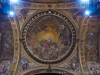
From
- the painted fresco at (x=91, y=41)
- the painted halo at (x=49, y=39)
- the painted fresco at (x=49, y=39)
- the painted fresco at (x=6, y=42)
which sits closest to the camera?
the painted fresco at (x=6, y=42)

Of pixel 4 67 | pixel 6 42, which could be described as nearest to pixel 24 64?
pixel 4 67

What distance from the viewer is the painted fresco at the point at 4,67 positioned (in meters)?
15.8

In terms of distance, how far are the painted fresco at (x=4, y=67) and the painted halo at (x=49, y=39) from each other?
3.03 metres

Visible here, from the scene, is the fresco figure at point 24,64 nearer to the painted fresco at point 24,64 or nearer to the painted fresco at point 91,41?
the painted fresco at point 24,64

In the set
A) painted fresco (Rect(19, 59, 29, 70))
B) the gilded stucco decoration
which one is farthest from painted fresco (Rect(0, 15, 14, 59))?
painted fresco (Rect(19, 59, 29, 70))

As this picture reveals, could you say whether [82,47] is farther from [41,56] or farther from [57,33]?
[41,56]

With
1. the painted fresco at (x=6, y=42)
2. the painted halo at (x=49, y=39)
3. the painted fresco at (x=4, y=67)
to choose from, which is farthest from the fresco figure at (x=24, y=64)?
the painted fresco at (x=4, y=67)

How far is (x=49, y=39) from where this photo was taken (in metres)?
17.4

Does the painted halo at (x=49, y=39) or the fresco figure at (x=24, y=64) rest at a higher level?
the painted halo at (x=49, y=39)

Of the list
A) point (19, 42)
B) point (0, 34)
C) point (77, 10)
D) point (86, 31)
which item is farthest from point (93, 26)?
point (0, 34)

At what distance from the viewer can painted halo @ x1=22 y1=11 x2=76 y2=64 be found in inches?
650

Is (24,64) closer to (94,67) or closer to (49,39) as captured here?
(49,39)

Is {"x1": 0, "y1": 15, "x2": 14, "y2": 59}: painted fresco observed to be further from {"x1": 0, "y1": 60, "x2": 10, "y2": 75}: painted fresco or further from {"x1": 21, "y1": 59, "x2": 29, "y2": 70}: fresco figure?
{"x1": 21, "y1": 59, "x2": 29, "y2": 70}: fresco figure

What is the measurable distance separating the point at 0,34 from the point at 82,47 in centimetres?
1129
